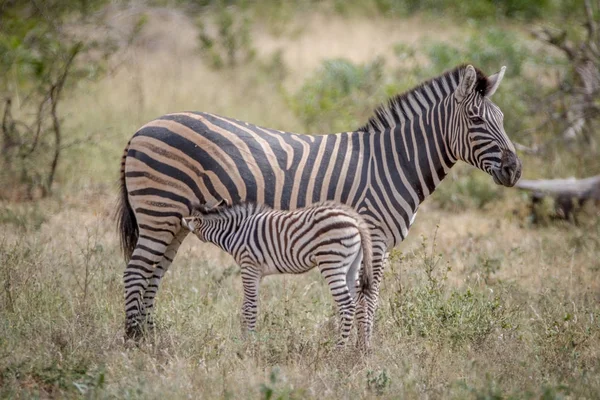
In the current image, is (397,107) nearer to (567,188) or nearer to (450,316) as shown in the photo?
(450,316)

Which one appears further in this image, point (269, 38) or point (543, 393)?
point (269, 38)

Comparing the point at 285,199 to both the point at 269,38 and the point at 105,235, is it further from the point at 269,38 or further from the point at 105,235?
the point at 269,38

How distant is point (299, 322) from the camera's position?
23.2 ft

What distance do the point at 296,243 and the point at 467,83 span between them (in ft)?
6.71

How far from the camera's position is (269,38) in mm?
20625

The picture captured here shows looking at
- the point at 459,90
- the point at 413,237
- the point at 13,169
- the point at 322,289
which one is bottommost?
the point at 413,237

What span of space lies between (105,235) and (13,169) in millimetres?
2096

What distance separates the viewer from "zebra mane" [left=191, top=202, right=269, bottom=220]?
22.2ft

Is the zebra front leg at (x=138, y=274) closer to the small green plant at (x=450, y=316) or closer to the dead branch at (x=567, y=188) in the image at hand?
the small green plant at (x=450, y=316)

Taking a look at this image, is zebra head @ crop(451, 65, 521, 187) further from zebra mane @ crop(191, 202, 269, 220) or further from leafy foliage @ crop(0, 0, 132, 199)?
leafy foliage @ crop(0, 0, 132, 199)

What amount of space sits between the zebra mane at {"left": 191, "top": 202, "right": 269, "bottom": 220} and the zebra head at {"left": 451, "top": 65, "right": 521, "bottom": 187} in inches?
73.2

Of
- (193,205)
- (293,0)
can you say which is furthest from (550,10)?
(193,205)

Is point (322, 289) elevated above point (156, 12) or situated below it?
below

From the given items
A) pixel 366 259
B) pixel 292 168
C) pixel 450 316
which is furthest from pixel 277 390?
pixel 292 168
